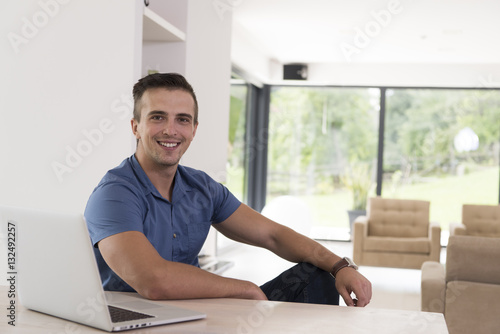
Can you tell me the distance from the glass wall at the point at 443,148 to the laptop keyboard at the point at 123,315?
24.5 ft

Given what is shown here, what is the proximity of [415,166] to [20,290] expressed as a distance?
7.58 metres

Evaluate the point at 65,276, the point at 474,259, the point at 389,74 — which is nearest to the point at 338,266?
the point at 65,276

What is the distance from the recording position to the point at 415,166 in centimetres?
830

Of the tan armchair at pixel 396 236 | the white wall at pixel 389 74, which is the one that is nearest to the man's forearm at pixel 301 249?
the tan armchair at pixel 396 236

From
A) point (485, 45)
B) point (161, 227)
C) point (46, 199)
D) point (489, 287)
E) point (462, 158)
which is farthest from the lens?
point (462, 158)

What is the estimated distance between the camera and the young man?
1.47 m

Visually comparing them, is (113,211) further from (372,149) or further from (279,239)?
(372,149)

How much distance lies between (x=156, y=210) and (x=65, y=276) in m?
0.61

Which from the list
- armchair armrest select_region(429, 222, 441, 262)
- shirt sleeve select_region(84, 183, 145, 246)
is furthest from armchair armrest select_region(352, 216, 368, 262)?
shirt sleeve select_region(84, 183, 145, 246)

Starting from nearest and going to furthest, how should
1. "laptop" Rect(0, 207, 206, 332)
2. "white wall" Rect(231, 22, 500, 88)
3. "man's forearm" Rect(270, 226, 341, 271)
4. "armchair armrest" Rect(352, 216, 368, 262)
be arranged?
"laptop" Rect(0, 207, 206, 332)
"man's forearm" Rect(270, 226, 341, 271)
"armchair armrest" Rect(352, 216, 368, 262)
"white wall" Rect(231, 22, 500, 88)

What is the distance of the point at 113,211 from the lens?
156 centimetres

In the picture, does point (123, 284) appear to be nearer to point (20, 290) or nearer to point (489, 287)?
point (20, 290)

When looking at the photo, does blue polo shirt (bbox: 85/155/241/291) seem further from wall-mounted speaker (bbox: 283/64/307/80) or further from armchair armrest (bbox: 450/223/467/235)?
wall-mounted speaker (bbox: 283/64/307/80)

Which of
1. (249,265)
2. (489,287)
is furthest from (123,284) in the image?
(249,265)
